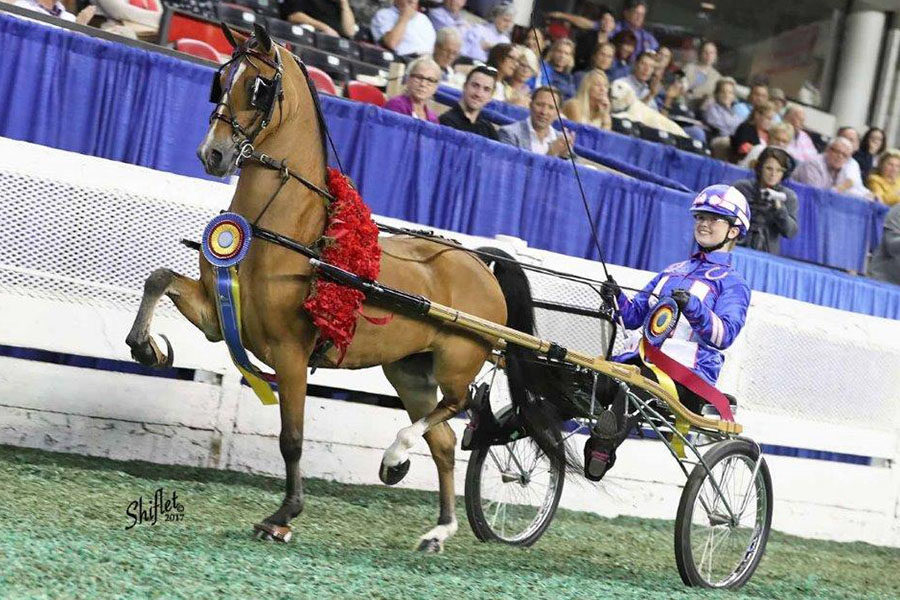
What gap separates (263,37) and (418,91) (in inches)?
149

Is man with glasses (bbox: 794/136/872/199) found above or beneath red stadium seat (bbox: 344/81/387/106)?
above

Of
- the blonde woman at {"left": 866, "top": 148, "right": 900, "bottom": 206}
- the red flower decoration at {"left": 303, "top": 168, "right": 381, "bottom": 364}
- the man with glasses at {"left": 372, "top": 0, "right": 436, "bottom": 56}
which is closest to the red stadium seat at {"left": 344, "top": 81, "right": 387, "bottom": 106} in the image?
the man with glasses at {"left": 372, "top": 0, "right": 436, "bottom": 56}

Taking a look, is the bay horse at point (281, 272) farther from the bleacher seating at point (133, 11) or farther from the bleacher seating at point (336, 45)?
the bleacher seating at point (336, 45)

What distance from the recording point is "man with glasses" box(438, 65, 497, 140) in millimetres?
8859

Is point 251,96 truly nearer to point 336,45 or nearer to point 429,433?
point 429,433

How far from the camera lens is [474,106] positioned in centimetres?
898

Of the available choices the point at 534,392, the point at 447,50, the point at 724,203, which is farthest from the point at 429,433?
the point at 447,50

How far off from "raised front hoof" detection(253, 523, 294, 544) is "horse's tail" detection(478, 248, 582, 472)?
1348mm

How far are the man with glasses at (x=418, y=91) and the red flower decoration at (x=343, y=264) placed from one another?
351 centimetres

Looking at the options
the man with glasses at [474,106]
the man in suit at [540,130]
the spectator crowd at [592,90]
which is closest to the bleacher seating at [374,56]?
the spectator crowd at [592,90]

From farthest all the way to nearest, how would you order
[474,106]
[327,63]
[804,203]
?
[804,203] → [327,63] → [474,106]

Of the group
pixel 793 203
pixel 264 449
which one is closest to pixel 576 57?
pixel 793 203

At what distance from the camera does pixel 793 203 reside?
11.0 metres

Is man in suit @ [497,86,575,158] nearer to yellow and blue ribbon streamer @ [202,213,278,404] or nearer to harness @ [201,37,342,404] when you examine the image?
harness @ [201,37,342,404]
